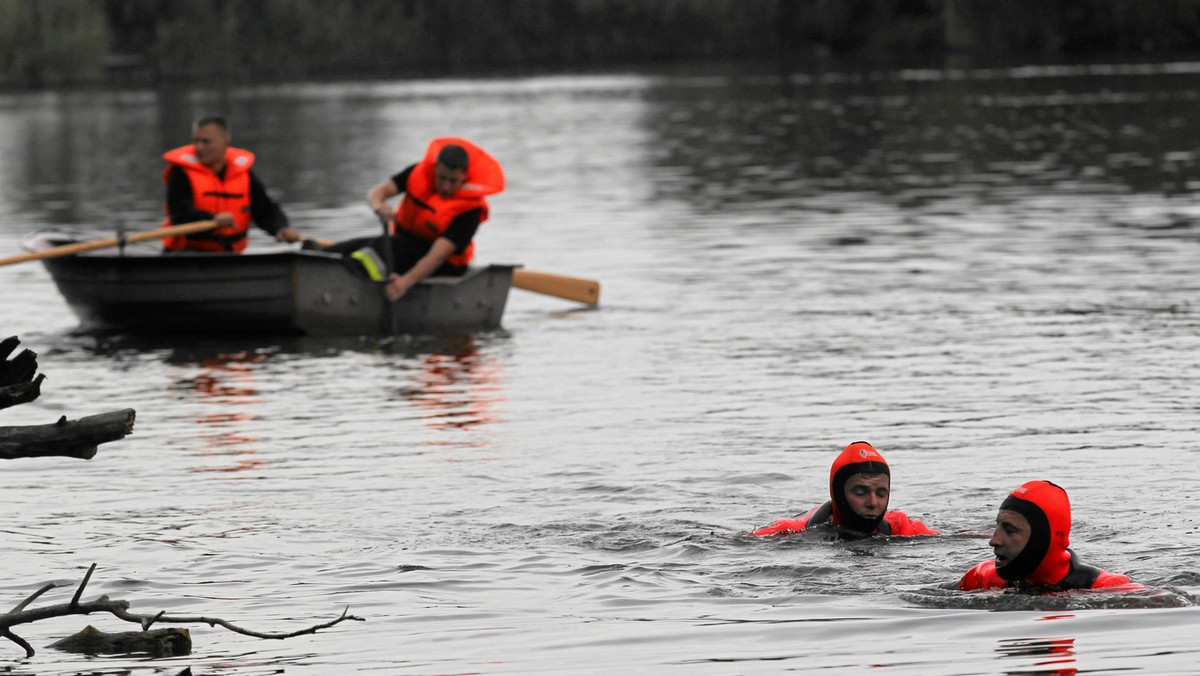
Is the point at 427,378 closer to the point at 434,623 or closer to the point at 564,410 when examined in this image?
the point at 564,410

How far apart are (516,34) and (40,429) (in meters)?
107

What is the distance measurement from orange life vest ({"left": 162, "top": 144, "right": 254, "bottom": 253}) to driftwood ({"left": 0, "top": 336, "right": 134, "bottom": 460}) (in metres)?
10.5

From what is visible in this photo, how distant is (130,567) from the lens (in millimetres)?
9844

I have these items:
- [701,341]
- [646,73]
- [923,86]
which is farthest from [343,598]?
[646,73]

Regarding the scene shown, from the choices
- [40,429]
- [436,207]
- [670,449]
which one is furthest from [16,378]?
[436,207]

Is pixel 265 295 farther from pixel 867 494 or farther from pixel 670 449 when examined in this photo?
pixel 867 494

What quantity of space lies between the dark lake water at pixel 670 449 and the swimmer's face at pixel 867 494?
183 mm

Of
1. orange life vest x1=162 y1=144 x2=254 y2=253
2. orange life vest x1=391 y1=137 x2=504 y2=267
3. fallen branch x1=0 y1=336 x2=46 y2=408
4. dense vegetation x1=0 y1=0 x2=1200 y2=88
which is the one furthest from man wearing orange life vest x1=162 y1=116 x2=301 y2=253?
dense vegetation x1=0 y1=0 x2=1200 y2=88

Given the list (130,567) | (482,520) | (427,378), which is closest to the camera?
(130,567)

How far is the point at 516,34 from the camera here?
113062 millimetres

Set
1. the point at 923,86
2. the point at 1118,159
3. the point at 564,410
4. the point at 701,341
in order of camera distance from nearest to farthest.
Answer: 1. the point at 564,410
2. the point at 701,341
3. the point at 1118,159
4. the point at 923,86

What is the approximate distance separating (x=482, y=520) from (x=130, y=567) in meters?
1.92

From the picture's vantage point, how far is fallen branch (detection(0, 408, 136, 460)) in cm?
725

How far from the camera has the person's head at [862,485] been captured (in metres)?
10.1
